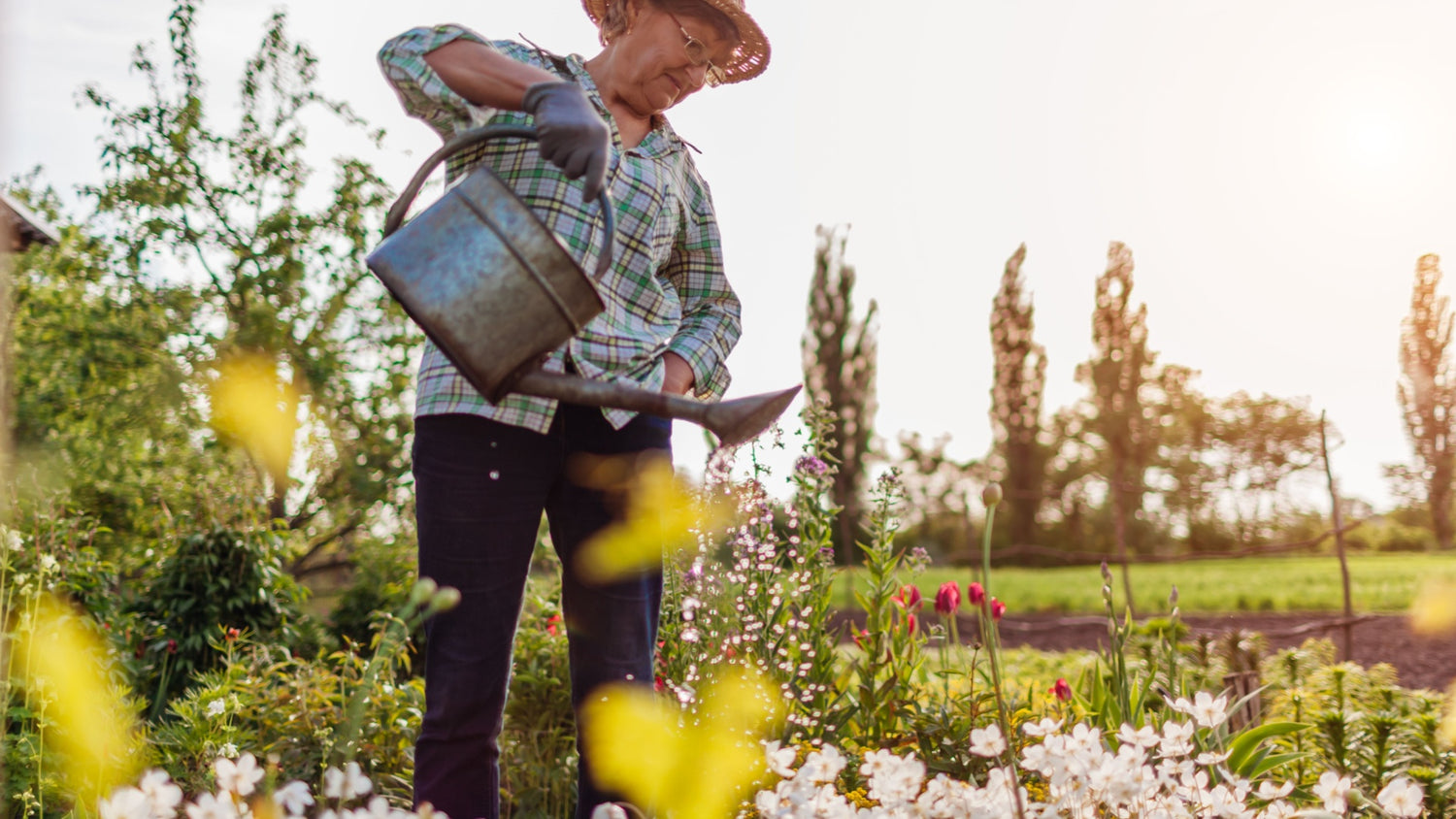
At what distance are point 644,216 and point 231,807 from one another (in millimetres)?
1032

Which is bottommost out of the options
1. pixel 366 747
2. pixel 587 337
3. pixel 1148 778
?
pixel 366 747

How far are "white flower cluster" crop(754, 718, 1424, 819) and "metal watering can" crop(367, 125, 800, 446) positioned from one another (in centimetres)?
47

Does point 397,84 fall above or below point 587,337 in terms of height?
above

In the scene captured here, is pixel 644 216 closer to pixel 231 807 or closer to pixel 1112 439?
pixel 231 807

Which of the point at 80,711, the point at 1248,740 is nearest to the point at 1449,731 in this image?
the point at 1248,740

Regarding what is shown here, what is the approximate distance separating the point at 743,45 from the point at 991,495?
1.13m

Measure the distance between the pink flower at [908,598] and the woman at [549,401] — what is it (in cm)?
129

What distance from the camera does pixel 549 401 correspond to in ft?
4.86

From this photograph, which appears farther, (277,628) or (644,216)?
(277,628)

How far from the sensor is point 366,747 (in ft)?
8.64

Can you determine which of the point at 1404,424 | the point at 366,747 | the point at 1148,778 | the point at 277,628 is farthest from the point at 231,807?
the point at 1404,424

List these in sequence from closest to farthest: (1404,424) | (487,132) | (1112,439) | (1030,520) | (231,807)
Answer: (231,807)
(487,132)
(1404,424)
(1112,439)
(1030,520)

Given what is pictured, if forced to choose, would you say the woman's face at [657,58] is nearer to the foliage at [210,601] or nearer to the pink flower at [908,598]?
the pink flower at [908,598]

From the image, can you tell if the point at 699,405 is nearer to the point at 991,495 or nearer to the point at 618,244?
the point at 991,495
